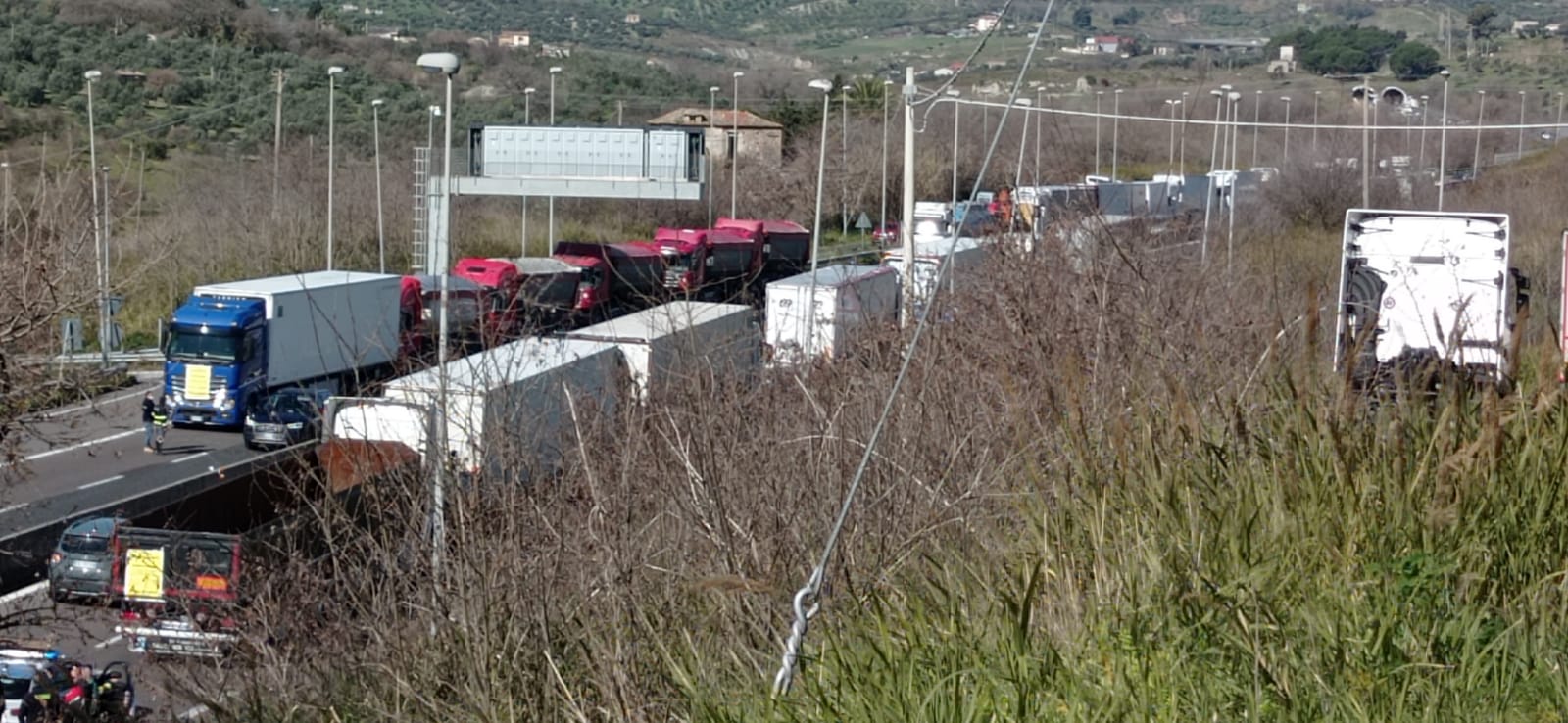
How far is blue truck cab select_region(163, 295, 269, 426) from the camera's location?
28344 mm

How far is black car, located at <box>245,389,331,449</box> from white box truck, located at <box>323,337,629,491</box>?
4.92 metres

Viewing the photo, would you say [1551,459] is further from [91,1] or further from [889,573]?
[91,1]

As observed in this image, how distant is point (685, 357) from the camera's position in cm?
1417

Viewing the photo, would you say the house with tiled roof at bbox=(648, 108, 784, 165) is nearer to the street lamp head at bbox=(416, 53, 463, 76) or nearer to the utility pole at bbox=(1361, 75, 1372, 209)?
the utility pole at bbox=(1361, 75, 1372, 209)

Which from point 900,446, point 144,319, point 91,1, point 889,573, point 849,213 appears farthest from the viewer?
point 91,1

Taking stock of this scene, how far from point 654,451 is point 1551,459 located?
17.4ft

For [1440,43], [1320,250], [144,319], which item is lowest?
[144,319]

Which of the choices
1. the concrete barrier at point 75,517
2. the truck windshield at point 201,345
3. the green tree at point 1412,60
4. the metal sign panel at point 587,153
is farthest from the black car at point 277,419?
the green tree at point 1412,60

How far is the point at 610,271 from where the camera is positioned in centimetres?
3994

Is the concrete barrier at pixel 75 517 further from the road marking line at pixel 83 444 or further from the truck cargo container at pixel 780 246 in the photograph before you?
the truck cargo container at pixel 780 246

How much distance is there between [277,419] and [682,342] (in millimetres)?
12948

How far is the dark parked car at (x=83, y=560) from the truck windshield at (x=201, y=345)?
1190 cm

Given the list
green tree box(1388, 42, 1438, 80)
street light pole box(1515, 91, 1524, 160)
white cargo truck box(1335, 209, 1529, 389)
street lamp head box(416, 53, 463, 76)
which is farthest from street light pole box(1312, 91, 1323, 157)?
street lamp head box(416, 53, 463, 76)

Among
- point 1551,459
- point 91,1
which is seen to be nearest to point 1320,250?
point 1551,459
